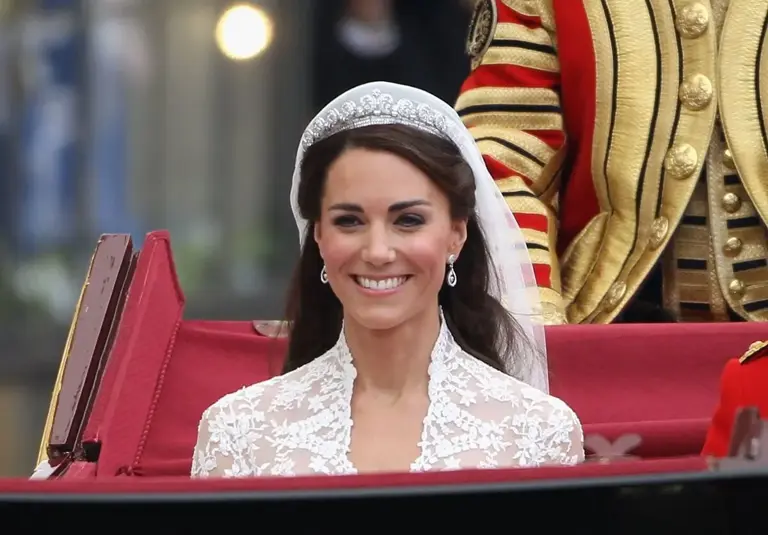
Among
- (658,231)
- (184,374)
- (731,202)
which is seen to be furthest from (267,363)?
(731,202)

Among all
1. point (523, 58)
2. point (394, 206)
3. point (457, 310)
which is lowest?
point (457, 310)

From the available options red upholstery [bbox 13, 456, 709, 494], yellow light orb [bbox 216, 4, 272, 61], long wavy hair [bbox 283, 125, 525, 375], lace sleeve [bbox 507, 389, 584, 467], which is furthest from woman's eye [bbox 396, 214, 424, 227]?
yellow light orb [bbox 216, 4, 272, 61]

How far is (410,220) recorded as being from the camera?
1421 mm

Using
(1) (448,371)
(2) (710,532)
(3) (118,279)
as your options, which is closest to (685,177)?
(1) (448,371)

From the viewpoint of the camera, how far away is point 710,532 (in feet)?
2.74

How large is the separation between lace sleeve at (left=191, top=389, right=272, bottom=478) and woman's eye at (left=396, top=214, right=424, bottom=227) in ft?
0.76

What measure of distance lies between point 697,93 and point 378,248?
70 cm

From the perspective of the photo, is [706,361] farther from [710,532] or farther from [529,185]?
[710,532]

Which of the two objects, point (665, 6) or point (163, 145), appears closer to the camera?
point (665, 6)

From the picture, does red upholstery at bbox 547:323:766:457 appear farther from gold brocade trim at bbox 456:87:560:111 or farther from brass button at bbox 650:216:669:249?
gold brocade trim at bbox 456:87:560:111

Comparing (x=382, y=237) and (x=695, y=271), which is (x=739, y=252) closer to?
(x=695, y=271)

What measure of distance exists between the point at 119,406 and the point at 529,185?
635 millimetres

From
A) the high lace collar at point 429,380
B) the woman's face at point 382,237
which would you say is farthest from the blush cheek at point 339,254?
the high lace collar at point 429,380

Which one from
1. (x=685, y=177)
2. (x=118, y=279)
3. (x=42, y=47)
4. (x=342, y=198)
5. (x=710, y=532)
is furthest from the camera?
(x=42, y=47)
